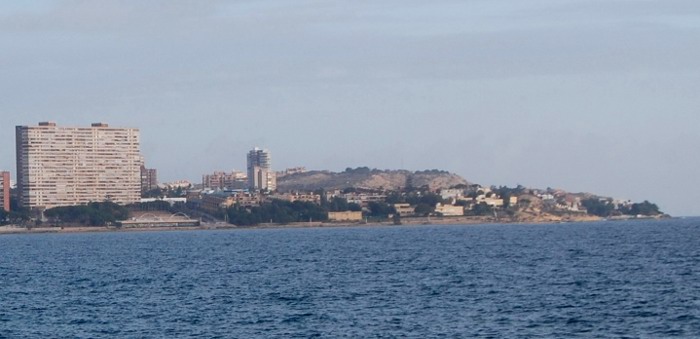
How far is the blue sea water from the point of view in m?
47.9

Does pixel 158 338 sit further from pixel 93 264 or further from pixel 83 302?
pixel 93 264

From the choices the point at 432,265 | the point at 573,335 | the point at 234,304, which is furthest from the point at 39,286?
the point at 573,335

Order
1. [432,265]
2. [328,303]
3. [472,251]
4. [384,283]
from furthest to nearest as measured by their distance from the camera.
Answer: [472,251]
[432,265]
[384,283]
[328,303]

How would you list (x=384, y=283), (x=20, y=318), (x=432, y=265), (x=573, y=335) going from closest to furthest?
(x=573, y=335) < (x=20, y=318) < (x=384, y=283) < (x=432, y=265)

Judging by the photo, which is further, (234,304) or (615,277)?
(615,277)

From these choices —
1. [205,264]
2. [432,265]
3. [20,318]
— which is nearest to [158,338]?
[20,318]

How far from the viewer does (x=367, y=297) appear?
59.9 metres

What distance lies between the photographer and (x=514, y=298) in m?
57.5

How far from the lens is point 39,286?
7231 cm

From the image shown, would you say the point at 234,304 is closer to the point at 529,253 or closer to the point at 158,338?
the point at 158,338

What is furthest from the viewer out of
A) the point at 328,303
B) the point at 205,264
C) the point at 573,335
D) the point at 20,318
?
the point at 205,264

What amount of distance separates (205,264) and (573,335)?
5275 cm

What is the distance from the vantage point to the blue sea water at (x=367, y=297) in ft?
157

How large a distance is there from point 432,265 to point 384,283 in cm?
1762
